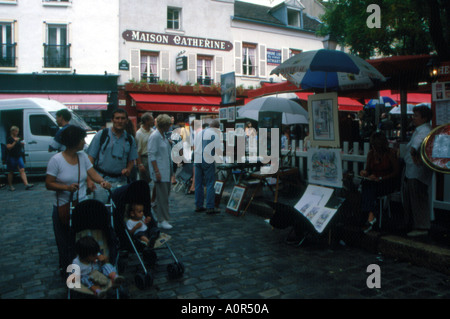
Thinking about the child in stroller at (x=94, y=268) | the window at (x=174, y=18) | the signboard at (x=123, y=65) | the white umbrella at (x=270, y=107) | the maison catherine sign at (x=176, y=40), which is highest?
the window at (x=174, y=18)

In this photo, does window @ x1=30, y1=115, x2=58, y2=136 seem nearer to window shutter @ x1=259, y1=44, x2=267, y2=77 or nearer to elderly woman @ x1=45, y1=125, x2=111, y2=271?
elderly woman @ x1=45, y1=125, x2=111, y2=271

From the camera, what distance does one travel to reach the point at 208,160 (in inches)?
277

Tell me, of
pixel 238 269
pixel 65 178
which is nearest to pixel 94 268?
pixel 65 178

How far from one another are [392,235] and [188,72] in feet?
61.5

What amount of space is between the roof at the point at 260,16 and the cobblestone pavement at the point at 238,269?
20.0 metres

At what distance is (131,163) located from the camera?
16.6ft

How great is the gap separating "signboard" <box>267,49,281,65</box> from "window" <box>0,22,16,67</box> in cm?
1414

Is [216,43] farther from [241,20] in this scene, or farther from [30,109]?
[30,109]

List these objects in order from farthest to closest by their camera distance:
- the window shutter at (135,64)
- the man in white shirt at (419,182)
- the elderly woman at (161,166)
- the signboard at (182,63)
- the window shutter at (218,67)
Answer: the window shutter at (218,67) → the signboard at (182,63) → the window shutter at (135,64) → the elderly woman at (161,166) → the man in white shirt at (419,182)

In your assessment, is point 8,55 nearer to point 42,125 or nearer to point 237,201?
point 42,125

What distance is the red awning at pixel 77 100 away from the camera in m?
19.4

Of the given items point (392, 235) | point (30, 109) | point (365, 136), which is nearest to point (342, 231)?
point (392, 235)

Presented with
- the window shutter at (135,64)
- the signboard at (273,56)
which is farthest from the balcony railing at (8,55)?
the signboard at (273,56)

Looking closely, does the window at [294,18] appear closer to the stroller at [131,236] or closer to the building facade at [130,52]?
the building facade at [130,52]
